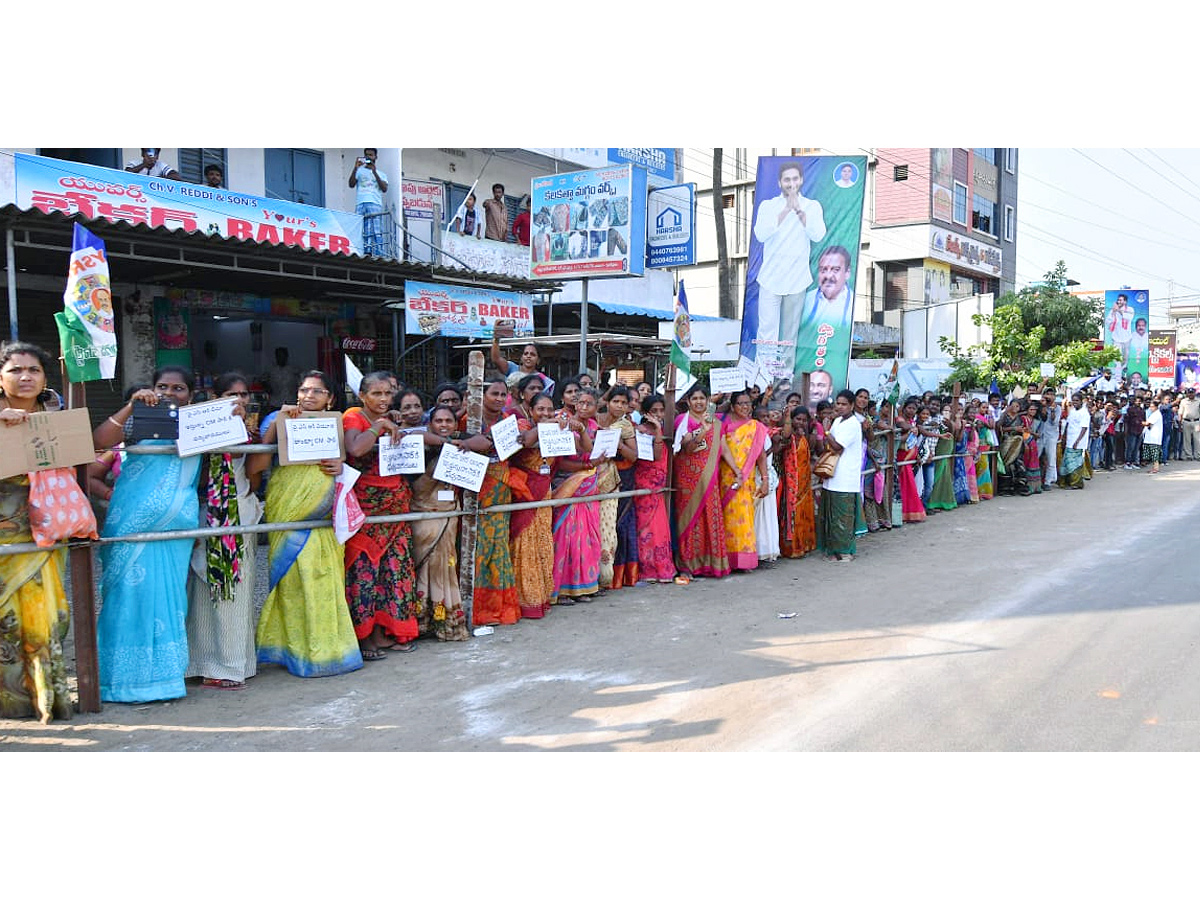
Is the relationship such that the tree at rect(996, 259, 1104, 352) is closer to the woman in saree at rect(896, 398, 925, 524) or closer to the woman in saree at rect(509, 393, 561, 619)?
the woman in saree at rect(896, 398, 925, 524)

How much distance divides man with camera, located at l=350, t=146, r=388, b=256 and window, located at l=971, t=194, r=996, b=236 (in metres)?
29.5

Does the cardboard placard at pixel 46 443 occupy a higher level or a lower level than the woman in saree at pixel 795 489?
higher

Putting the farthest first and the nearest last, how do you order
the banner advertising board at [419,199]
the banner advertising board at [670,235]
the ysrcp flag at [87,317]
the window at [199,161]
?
1. the banner advertising board at [419,199]
2. the window at [199,161]
3. the banner advertising board at [670,235]
4. the ysrcp flag at [87,317]

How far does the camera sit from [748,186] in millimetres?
34312

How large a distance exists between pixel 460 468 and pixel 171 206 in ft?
21.3

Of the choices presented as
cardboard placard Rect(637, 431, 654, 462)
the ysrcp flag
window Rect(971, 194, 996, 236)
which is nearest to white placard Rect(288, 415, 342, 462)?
the ysrcp flag

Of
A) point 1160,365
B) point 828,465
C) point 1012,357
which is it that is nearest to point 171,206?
point 828,465

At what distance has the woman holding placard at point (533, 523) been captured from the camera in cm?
645

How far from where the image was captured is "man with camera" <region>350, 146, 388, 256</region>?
13180 millimetres

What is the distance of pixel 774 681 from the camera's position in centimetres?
498

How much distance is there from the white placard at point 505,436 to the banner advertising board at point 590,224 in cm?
472

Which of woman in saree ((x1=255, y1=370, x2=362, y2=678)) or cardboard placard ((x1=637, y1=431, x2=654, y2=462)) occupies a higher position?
cardboard placard ((x1=637, y1=431, x2=654, y2=462))

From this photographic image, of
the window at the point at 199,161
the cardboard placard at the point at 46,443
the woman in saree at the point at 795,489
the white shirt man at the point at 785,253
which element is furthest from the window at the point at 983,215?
the cardboard placard at the point at 46,443

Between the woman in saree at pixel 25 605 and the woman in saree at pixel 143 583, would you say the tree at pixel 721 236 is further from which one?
the woman in saree at pixel 25 605
